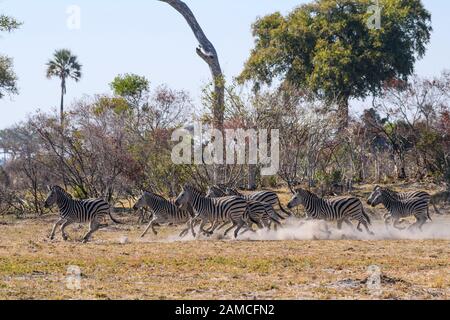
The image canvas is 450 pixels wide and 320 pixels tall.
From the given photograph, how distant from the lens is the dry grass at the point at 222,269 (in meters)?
11.9

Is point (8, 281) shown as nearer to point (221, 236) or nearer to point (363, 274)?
point (363, 274)

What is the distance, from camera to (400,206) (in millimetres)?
23078

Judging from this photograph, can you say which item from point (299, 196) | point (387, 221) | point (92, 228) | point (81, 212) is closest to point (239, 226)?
point (299, 196)

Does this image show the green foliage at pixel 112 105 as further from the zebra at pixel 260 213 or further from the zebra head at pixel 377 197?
the zebra head at pixel 377 197

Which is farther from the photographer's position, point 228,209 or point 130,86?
point 130,86

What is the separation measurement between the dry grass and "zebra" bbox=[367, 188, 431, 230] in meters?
3.34

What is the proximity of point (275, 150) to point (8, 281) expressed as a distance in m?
19.1

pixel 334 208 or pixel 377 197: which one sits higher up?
pixel 377 197

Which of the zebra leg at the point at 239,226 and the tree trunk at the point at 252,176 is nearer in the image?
the zebra leg at the point at 239,226

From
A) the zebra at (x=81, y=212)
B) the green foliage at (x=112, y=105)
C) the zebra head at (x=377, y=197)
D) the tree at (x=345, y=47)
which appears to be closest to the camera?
the zebra at (x=81, y=212)

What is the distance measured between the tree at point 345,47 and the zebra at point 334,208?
1623 cm

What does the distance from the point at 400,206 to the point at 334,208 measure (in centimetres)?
212

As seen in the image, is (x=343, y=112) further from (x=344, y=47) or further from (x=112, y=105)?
(x=112, y=105)

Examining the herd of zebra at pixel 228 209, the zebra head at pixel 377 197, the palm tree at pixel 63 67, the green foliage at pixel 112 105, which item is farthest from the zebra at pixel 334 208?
the palm tree at pixel 63 67
